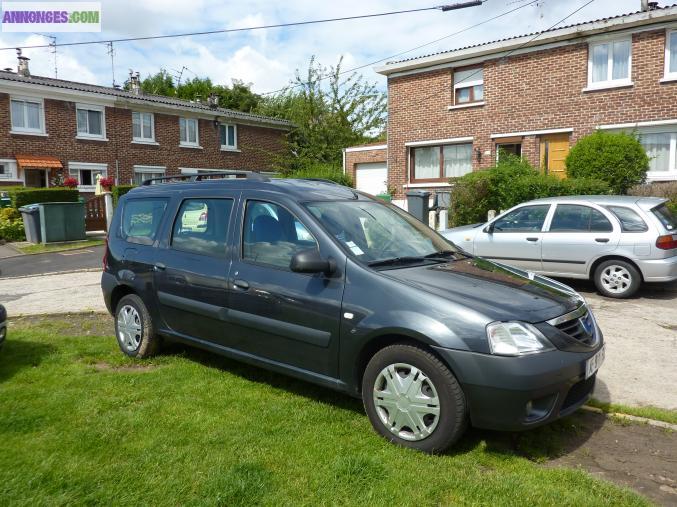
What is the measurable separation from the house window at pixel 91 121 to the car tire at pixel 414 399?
2515cm

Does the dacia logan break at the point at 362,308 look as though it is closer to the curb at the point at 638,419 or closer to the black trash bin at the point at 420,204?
the curb at the point at 638,419

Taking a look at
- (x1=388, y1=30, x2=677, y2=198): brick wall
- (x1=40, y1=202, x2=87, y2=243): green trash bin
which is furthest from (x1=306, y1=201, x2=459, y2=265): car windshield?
(x1=40, y1=202, x2=87, y2=243): green trash bin

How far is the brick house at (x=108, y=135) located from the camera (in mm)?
23000

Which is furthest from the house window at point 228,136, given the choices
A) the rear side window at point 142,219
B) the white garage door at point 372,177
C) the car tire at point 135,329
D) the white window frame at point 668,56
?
the car tire at point 135,329

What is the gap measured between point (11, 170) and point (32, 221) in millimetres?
7100

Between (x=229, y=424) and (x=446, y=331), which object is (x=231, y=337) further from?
(x=446, y=331)

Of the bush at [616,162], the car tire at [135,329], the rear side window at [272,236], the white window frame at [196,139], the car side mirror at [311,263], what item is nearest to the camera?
the car side mirror at [311,263]

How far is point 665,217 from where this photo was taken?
327 inches

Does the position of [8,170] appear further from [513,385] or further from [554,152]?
[513,385]

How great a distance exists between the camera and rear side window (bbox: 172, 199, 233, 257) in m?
4.71

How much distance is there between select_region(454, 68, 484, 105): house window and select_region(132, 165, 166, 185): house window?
595 inches

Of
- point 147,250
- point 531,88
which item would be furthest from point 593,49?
point 147,250

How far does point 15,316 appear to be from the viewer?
7492 millimetres

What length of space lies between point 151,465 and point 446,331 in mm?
1875
